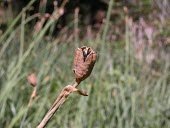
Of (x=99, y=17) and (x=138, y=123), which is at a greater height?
(x=99, y=17)

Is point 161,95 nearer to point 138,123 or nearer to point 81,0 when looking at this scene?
point 138,123

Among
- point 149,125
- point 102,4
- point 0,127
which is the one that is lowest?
point 149,125

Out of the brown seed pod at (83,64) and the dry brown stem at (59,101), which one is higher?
the brown seed pod at (83,64)

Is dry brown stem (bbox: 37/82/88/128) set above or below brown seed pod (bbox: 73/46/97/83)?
below

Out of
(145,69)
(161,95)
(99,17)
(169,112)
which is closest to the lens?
(169,112)

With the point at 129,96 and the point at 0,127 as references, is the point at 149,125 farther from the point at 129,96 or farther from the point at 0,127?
the point at 0,127

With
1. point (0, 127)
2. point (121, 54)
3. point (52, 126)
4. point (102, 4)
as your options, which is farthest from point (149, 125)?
point (102, 4)

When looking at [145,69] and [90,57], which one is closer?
[90,57]

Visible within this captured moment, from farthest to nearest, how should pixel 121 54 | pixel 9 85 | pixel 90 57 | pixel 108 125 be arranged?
1. pixel 121 54
2. pixel 108 125
3. pixel 9 85
4. pixel 90 57
